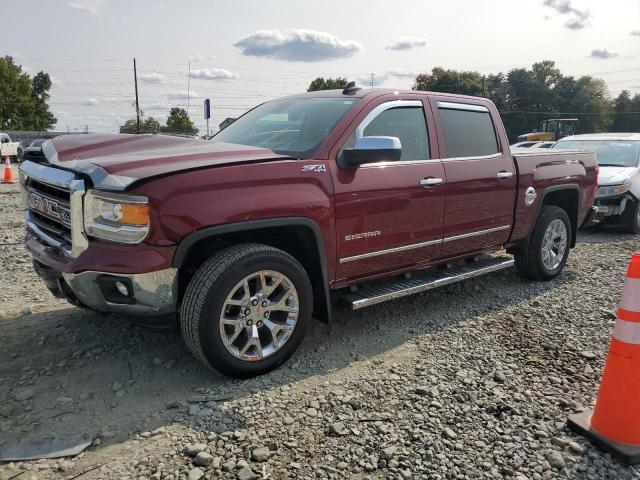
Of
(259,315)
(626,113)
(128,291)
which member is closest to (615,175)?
(259,315)

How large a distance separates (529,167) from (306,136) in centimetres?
250

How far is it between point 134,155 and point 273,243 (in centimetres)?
105

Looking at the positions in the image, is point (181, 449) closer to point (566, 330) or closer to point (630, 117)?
point (566, 330)

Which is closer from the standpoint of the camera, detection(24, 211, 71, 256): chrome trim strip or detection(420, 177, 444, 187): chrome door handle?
detection(24, 211, 71, 256): chrome trim strip

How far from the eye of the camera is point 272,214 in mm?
3148

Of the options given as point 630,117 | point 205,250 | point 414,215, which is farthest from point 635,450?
point 630,117

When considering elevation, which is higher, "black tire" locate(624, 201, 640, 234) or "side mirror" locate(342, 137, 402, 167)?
"side mirror" locate(342, 137, 402, 167)

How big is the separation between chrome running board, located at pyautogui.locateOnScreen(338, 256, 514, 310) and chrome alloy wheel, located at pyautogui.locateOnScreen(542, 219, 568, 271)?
71cm

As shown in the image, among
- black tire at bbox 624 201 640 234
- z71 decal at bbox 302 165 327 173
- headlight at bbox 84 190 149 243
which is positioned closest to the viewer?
headlight at bbox 84 190 149 243

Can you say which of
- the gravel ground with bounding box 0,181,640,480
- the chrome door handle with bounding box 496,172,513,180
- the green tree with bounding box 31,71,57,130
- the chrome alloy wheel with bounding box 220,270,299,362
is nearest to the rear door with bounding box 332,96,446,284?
the chrome alloy wheel with bounding box 220,270,299,362

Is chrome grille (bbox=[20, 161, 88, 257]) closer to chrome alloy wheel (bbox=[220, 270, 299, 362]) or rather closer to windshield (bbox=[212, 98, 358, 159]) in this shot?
chrome alloy wheel (bbox=[220, 270, 299, 362])

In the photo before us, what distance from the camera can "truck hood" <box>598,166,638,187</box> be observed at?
331 inches

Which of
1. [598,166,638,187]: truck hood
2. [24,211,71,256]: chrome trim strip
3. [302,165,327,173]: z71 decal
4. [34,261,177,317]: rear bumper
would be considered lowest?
[34,261,177,317]: rear bumper

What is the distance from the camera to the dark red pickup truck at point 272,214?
286 centimetres
